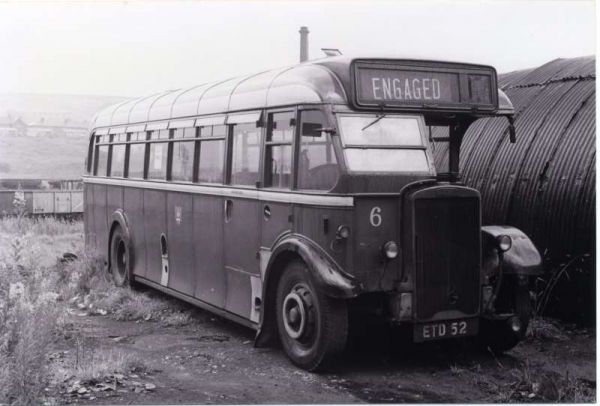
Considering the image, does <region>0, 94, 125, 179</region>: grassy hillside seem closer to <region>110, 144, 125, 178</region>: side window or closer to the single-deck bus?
<region>110, 144, 125, 178</region>: side window

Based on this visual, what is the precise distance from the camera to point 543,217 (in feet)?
30.2

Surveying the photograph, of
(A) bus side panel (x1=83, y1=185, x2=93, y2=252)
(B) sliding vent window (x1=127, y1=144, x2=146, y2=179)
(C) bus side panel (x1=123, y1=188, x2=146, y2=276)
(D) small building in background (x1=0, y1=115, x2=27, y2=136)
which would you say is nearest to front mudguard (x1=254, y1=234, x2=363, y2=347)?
(C) bus side panel (x1=123, y1=188, x2=146, y2=276)

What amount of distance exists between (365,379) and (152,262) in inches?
189

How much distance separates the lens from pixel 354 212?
262 inches

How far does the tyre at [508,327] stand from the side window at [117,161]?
6.41 m

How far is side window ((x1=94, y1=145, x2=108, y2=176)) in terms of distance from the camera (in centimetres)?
1262

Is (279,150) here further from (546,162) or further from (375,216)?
(546,162)

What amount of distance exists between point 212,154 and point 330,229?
259cm

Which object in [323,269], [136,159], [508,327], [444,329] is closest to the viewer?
[323,269]

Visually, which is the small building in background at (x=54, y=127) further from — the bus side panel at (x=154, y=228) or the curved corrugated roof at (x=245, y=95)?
the bus side panel at (x=154, y=228)

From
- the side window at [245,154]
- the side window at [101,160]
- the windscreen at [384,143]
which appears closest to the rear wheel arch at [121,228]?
the side window at [101,160]

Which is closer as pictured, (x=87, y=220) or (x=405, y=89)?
(x=405, y=89)

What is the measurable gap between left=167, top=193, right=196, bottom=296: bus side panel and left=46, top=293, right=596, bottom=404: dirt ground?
740 millimetres

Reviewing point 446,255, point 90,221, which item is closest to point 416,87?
point 446,255
